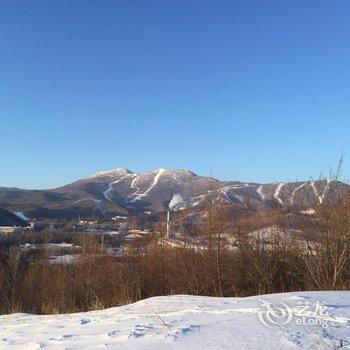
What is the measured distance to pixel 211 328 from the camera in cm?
713

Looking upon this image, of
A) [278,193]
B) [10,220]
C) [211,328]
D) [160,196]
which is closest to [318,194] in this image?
[278,193]

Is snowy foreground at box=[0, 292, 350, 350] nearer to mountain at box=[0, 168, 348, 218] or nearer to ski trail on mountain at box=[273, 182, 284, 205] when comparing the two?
mountain at box=[0, 168, 348, 218]

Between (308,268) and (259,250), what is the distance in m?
4.41

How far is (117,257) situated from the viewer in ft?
94.9

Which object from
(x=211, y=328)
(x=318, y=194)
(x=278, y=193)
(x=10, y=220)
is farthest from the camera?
(x=10, y=220)

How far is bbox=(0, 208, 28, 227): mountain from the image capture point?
83000 millimetres

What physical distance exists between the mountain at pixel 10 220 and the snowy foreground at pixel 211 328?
76825 mm

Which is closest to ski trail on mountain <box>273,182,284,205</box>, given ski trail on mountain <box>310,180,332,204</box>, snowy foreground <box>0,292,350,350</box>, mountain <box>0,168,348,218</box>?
mountain <box>0,168,348,218</box>

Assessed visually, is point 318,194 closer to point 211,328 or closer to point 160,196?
point 211,328

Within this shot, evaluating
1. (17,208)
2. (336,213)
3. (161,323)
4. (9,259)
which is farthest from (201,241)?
(17,208)

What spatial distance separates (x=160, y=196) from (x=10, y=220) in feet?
146

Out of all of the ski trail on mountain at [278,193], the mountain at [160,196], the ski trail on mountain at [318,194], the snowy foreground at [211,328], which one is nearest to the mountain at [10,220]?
the mountain at [160,196]

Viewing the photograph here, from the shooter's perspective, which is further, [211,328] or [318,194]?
[318,194]

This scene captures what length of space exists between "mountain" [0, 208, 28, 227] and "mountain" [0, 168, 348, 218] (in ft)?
30.1
